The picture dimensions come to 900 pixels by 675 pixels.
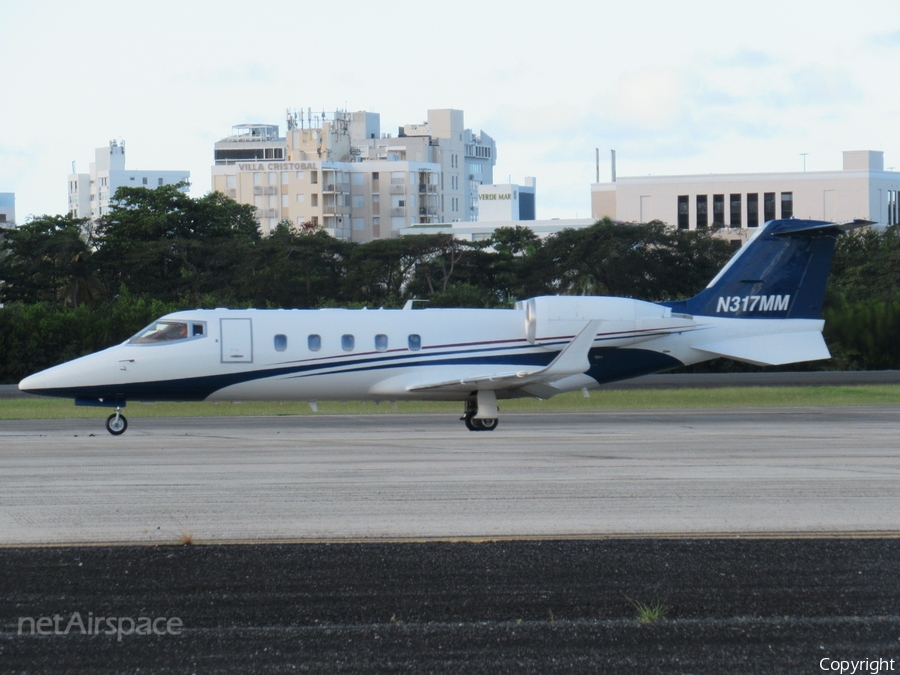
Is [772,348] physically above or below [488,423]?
above

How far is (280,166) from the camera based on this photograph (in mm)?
181875

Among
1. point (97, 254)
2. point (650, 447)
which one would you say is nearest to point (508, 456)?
point (650, 447)

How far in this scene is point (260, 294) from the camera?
63.0m

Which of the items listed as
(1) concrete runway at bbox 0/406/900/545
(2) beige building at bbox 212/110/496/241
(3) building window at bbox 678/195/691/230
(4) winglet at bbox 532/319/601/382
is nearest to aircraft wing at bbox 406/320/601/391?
A: (4) winglet at bbox 532/319/601/382

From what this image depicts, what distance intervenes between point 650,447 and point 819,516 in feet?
24.7

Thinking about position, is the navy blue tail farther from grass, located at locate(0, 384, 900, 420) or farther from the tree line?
the tree line

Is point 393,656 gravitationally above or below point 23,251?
below

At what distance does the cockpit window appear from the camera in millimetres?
24062

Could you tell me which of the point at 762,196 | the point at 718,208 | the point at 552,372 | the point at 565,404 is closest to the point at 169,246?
the point at 565,404

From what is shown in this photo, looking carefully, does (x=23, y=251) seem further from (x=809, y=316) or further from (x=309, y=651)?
(x=309, y=651)

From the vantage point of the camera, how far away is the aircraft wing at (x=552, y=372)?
24.1 meters

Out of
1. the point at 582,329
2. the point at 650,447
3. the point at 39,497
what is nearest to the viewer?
the point at 39,497

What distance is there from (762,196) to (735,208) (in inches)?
137

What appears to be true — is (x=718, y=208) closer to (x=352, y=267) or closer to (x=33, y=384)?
(x=352, y=267)
